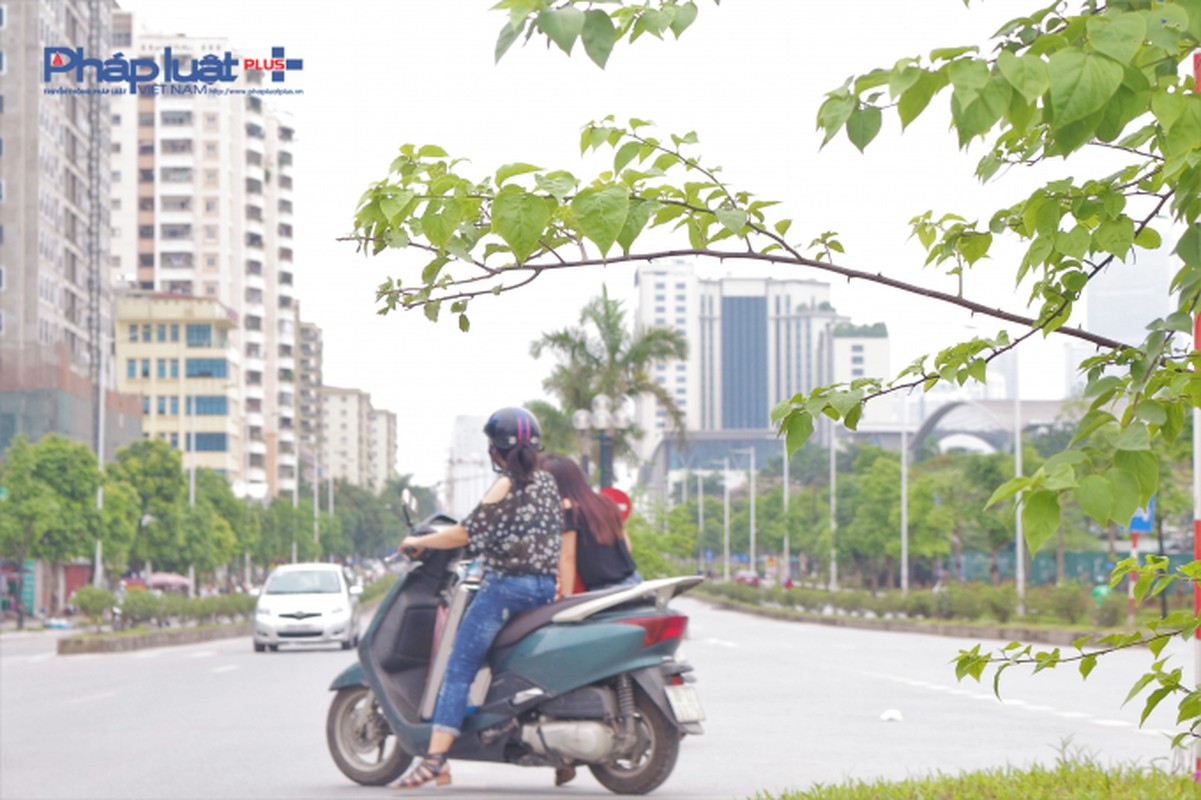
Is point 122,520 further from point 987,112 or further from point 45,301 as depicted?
point 987,112

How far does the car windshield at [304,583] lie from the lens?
3238 centimetres

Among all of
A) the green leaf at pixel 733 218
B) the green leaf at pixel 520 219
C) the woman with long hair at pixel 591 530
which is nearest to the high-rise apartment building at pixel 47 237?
the woman with long hair at pixel 591 530

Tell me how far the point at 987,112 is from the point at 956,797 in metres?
4.32

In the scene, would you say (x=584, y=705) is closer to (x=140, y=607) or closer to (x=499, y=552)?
(x=499, y=552)

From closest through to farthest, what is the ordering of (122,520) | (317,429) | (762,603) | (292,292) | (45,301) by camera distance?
(122,520)
(762,603)
(45,301)
(292,292)
(317,429)

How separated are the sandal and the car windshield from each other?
2352 cm

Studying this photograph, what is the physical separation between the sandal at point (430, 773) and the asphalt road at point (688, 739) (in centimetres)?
12

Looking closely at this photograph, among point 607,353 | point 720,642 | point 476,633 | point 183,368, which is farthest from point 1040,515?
point 183,368

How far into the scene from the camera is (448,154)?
3.84 metres

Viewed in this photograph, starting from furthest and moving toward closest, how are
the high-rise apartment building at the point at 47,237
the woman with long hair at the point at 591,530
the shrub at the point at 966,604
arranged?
the high-rise apartment building at the point at 47,237 → the shrub at the point at 966,604 → the woman with long hair at the point at 591,530

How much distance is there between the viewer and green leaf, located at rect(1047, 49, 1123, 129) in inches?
95.7

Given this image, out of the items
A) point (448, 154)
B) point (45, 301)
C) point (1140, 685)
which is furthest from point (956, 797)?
point (45, 301)

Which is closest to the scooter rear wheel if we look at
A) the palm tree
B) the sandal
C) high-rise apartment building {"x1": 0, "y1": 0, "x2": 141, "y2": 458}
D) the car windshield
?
the sandal

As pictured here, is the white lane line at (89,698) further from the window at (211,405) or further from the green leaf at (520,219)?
the window at (211,405)
